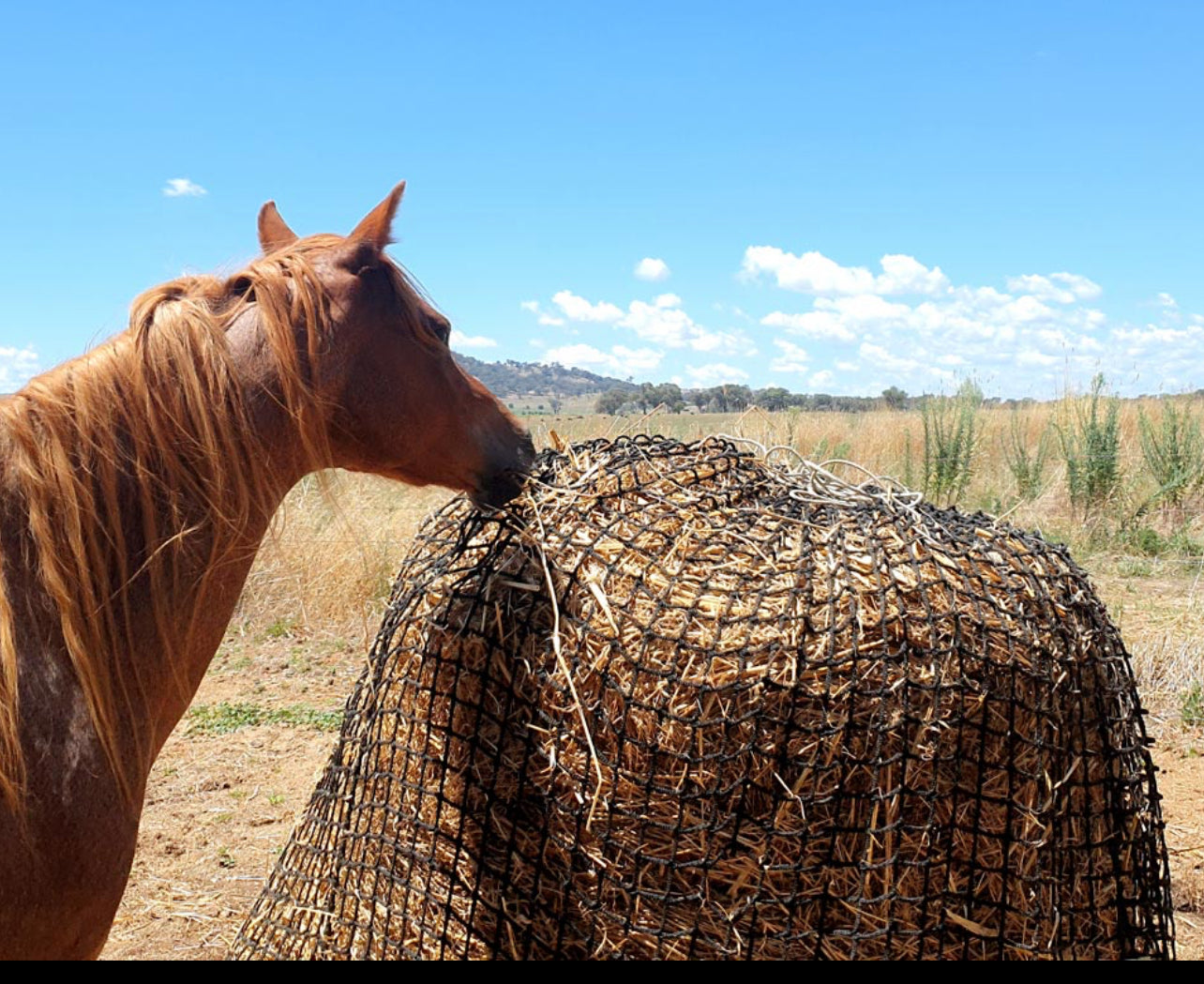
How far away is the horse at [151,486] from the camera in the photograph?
1.64 meters

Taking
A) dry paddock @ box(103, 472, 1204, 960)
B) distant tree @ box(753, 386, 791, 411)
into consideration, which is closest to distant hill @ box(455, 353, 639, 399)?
distant tree @ box(753, 386, 791, 411)

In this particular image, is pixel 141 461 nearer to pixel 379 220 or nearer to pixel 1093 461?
pixel 379 220

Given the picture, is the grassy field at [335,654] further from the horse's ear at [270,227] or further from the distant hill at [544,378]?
→ the distant hill at [544,378]

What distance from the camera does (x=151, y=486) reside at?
72.5 inches

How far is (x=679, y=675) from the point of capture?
203 centimetres

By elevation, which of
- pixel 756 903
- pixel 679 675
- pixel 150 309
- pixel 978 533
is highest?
pixel 150 309

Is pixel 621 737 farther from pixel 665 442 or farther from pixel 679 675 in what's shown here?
pixel 665 442

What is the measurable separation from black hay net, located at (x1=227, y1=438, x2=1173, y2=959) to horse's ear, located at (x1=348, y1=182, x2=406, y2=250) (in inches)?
30.9

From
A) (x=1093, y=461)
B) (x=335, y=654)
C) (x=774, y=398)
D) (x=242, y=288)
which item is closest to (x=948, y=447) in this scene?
(x=1093, y=461)

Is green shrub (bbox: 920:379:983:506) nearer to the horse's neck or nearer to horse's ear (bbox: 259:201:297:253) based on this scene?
horse's ear (bbox: 259:201:297:253)

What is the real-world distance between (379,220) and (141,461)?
76 centimetres

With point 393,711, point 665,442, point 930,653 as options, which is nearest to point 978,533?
point 930,653

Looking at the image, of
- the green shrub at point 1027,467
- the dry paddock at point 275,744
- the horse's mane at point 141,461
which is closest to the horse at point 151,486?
the horse's mane at point 141,461

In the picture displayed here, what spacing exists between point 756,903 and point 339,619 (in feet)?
17.7
